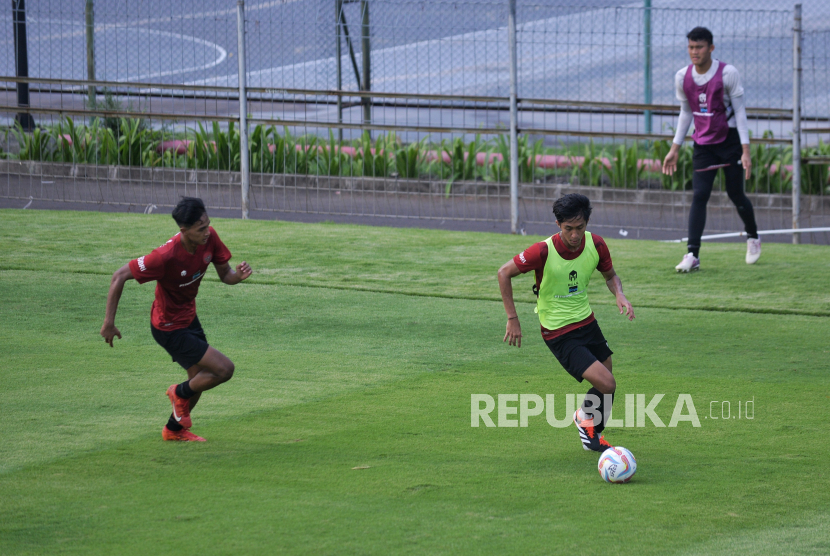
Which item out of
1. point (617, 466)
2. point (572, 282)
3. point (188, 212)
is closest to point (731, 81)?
point (572, 282)

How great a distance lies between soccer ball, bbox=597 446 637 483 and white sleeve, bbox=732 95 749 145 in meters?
5.58

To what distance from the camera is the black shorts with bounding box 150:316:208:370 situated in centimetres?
531

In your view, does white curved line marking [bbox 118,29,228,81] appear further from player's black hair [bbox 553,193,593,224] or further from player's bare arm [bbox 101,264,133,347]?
player's black hair [bbox 553,193,593,224]

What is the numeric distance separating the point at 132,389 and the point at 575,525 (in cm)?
320

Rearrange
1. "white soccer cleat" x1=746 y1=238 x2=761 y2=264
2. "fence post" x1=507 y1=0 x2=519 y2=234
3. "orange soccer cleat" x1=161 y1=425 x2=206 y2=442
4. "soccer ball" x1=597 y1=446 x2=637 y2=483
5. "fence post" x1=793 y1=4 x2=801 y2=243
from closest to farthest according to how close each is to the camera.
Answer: "soccer ball" x1=597 y1=446 x2=637 y2=483 < "orange soccer cleat" x1=161 y1=425 x2=206 y2=442 < "white soccer cleat" x1=746 y1=238 x2=761 y2=264 < "fence post" x1=793 y1=4 x2=801 y2=243 < "fence post" x1=507 y1=0 x2=519 y2=234

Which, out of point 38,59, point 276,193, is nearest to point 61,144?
point 38,59

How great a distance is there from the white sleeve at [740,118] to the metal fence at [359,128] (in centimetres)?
307

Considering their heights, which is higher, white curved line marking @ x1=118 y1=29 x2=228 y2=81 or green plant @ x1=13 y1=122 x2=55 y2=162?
white curved line marking @ x1=118 y1=29 x2=228 y2=81

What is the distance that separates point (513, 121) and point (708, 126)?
3413mm

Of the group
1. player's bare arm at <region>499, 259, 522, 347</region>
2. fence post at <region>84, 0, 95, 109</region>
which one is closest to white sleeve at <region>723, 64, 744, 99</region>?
player's bare arm at <region>499, 259, 522, 347</region>

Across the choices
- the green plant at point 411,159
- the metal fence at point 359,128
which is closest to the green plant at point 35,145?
the metal fence at point 359,128

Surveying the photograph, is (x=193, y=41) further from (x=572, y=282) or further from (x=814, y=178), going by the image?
(x=572, y=282)

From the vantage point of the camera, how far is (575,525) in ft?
13.3

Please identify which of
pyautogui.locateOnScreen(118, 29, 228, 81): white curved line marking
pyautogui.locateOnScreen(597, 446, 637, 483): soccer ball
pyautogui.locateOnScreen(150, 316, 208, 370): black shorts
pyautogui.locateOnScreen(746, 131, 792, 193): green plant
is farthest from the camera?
pyautogui.locateOnScreen(118, 29, 228, 81): white curved line marking
